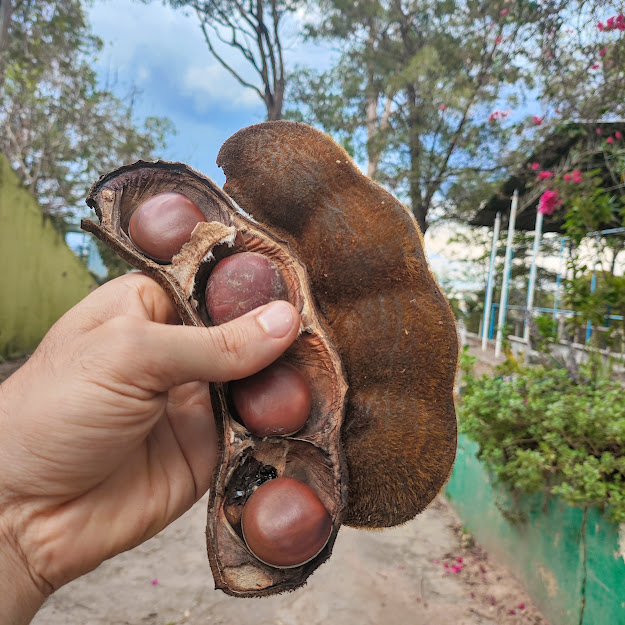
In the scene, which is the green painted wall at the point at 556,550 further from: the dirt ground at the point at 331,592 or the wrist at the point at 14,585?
the wrist at the point at 14,585

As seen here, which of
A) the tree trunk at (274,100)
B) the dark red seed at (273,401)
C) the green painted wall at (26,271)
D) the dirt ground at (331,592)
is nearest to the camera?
the dark red seed at (273,401)

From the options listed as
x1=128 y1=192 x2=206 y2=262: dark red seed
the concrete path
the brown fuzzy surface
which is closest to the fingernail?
the brown fuzzy surface

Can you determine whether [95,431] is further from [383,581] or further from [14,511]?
[383,581]

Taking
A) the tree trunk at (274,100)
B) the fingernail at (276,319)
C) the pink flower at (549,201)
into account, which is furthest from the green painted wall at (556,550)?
the tree trunk at (274,100)

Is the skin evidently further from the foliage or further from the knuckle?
the foliage

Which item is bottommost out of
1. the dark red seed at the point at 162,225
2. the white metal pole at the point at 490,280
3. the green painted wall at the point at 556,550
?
the green painted wall at the point at 556,550

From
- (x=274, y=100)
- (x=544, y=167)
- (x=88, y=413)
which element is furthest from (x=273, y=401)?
(x=274, y=100)

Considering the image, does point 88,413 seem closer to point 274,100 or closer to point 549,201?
point 549,201
